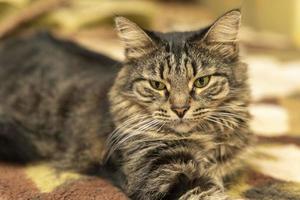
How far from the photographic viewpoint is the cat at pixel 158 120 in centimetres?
148

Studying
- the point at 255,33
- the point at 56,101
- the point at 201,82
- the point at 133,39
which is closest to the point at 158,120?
the point at 201,82

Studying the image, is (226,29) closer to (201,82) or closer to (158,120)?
(201,82)

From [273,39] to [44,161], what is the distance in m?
2.96

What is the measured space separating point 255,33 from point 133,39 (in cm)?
318

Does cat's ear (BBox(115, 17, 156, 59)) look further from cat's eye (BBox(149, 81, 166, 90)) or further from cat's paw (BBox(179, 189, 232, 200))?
cat's paw (BBox(179, 189, 232, 200))

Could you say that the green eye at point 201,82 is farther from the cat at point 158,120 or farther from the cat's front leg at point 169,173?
the cat's front leg at point 169,173

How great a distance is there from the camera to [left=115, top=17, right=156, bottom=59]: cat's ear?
1626mm

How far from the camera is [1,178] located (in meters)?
1.63

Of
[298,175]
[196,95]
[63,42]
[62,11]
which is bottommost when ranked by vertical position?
[298,175]

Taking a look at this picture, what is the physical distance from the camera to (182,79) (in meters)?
1.52

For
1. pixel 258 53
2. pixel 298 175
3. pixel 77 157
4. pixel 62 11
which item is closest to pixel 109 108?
pixel 77 157

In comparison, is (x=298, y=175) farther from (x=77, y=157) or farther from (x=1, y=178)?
(x=1, y=178)

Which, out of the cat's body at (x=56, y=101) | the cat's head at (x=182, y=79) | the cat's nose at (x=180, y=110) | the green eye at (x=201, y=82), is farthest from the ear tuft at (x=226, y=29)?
the cat's body at (x=56, y=101)

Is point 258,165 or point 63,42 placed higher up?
point 63,42
